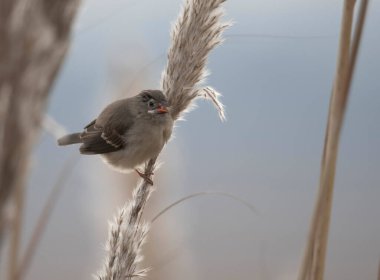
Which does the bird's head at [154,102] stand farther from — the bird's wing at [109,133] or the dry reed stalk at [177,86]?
the dry reed stalk at [177,86]

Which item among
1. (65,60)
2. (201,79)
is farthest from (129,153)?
(65,60)

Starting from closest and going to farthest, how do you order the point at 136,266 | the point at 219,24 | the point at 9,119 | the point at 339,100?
the point at 9,119 < the point at 339,100 < the point at 136,266 < the point at 219,24

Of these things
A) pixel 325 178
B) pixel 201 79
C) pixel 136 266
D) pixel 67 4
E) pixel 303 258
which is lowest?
pixel 136 266

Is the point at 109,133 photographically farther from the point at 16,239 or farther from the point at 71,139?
the point at 16,239

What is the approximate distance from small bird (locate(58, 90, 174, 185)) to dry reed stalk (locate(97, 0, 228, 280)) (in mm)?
841

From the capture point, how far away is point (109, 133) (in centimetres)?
339

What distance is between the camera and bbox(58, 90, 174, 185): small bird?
3.06 meters

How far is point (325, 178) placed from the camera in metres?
1.27

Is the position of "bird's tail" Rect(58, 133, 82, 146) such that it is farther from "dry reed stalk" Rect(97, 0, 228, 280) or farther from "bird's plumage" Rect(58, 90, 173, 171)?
"dry reed stalk" Rect(97, 0, 228, 280)

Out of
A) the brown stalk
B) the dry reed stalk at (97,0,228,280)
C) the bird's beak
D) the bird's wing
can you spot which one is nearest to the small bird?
the bird's wing

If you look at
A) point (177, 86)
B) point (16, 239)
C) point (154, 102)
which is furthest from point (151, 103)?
point (16, 239)

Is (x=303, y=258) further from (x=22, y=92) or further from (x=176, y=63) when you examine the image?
(x=176, y=63)

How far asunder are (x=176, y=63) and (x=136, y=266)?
0.74 metres

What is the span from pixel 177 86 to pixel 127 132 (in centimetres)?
128
